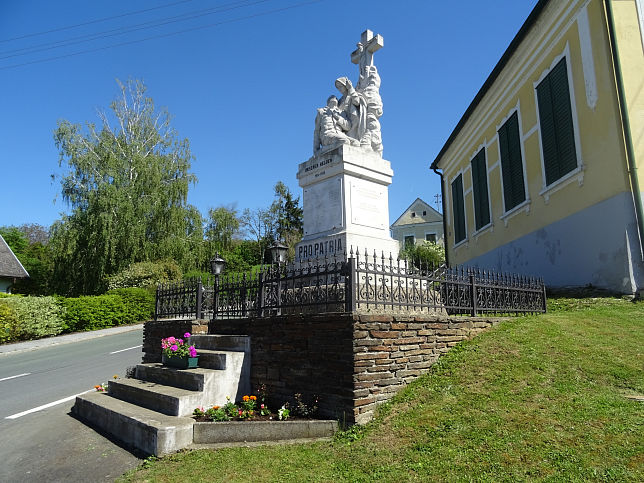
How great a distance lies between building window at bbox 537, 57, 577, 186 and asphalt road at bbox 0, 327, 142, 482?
43.0ft

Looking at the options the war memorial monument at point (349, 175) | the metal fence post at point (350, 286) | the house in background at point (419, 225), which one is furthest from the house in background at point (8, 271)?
the house in background at point (419, 225)

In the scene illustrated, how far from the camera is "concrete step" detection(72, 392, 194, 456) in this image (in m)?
5.44

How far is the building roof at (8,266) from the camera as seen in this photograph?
102 feet

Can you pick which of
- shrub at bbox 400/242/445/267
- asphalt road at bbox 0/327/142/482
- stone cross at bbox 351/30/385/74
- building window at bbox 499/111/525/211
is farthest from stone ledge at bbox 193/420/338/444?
shrub at bbox 400/242/445/267

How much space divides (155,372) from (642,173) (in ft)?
38.0

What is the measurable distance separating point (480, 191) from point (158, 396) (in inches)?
701

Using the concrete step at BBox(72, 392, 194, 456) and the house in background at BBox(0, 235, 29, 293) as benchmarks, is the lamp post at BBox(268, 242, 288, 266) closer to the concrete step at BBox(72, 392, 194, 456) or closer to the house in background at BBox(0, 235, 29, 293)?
the concrete step at BBox(72, 392, 194, 456)

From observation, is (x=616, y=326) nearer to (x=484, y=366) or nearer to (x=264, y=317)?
(x=484, y=366)

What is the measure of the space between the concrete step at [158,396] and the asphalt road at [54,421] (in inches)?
28.1

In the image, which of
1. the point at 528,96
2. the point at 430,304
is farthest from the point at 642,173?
the point at 430,304

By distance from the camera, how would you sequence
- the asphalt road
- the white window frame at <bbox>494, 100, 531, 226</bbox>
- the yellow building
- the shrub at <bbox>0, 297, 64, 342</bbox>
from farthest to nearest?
1. the shrub at <bbox>0, 297, 64, 342</bbox>
2. the white window frame at <bbox>494, 100, 531, 226</bbox>
3. the yellow building
4. the asphalt road

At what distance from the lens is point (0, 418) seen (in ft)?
25.3

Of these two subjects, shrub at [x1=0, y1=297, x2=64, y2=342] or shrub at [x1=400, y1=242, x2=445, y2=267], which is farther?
shrub at [x1=400, y1=242, x2=445, y2=267]

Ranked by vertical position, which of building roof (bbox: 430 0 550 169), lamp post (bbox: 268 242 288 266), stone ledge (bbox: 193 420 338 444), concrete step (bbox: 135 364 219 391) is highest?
building roof (bbox: 430 0 550 169)
